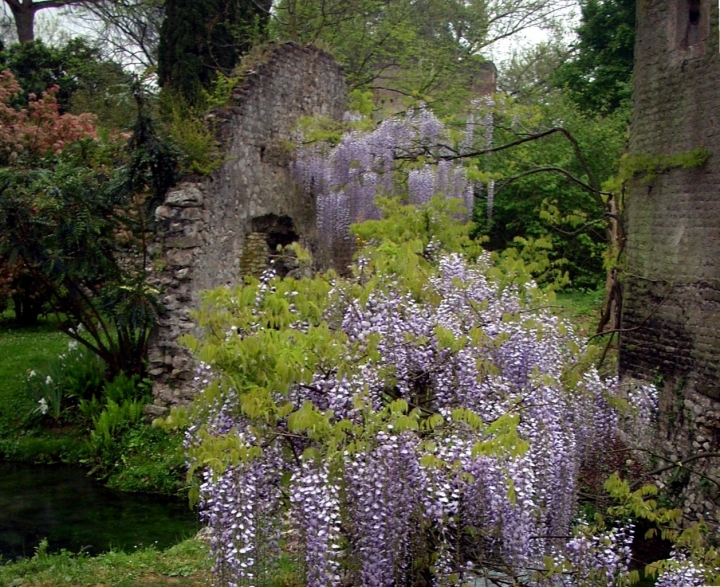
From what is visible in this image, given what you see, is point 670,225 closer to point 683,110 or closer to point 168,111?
point 683,110

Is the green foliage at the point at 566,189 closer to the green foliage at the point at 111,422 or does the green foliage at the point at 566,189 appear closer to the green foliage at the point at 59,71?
the green foliage at the point at 111,422

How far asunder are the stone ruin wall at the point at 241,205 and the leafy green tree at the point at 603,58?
560 cm

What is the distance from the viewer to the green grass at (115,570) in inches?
192

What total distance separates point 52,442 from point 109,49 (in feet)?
42.8

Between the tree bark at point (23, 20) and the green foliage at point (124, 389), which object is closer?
the green foliage at point (124, 389)

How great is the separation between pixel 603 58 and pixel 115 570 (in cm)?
1315

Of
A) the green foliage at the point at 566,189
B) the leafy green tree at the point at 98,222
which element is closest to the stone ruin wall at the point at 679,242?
the leafy green tree at the point at 98,222

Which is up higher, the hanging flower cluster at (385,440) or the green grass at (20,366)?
the hanging flower cluster at (385,440)

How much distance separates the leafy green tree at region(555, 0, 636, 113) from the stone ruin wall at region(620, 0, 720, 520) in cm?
804

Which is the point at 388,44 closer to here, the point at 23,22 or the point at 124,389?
the point at 124,389

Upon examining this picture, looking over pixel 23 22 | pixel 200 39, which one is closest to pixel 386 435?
pixel 200 39

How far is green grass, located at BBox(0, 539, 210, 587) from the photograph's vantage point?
4867 millimetres

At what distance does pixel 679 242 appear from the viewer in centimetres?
655

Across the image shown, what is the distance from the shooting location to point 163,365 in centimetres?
897
